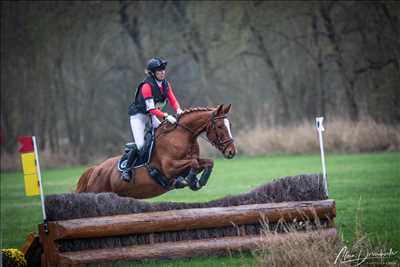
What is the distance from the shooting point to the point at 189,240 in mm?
9312

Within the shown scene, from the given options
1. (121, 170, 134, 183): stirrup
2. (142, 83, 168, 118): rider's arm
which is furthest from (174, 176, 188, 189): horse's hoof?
(142, 83, 168, 118): rider's arm

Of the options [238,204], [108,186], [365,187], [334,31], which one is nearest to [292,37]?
[334,31]

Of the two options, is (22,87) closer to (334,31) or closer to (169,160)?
(334,31)

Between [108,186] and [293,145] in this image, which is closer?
[108,186]

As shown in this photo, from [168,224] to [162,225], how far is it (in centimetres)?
7

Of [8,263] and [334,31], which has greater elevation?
[334,31]

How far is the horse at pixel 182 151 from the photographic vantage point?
1110 centimetres

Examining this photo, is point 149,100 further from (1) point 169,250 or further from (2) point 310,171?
(2) point 310,171

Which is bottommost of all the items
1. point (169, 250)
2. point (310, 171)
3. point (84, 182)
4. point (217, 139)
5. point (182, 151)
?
point (169, 250)

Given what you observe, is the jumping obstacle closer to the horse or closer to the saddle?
the horse

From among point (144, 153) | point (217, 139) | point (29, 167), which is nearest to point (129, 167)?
point (144, 153)

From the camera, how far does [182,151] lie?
452 inches

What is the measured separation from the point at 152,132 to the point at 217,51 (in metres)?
27.0

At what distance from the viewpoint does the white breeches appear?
472 inches
